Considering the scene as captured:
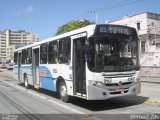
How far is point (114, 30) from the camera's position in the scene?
11.8 meters

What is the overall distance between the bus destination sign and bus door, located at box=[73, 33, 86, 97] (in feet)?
2.70

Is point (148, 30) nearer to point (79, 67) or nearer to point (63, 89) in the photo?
point (63, 89)

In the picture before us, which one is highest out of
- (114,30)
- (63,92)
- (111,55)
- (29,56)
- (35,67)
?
(114,30)

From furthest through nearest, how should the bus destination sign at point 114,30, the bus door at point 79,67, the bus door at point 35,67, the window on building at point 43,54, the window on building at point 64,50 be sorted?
the bus door at point 35,67 → the window on building at point 43,54 → the window on building at point 64,50 → the bus door at point 79,67 → the bus destination sign at point 114,30

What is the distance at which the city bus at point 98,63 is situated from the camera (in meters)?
11.2

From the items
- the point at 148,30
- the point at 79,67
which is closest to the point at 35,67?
the point at 79,67

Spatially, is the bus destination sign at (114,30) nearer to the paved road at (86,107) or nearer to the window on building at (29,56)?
the paved road at (86,107)

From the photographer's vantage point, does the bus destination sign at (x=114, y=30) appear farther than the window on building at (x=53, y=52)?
No

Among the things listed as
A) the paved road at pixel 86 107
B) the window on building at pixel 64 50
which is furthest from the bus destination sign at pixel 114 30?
the paved road at pixel 86 107

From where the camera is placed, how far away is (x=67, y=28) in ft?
227

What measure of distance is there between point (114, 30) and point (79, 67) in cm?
197

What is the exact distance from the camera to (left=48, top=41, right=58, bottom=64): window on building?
14.8 meters

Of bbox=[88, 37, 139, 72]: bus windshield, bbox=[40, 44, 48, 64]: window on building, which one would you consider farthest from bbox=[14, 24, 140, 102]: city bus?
bbox=[40, 44, 48, 64]: window on building

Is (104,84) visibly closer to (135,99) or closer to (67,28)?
(135,99)
